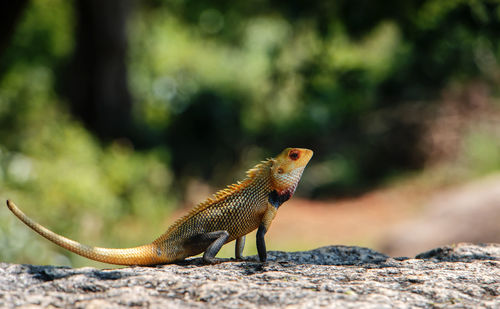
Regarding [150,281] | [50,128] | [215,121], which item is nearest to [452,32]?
[150,281]

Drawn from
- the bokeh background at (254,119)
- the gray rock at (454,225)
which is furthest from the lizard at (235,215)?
the gray rock at (454,225)

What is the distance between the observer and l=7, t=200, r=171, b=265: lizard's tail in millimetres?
2980

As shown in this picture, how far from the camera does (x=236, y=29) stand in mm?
17406

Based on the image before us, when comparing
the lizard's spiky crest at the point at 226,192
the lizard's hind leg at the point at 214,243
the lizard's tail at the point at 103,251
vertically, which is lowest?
the lizard's tail at the point at 103,251

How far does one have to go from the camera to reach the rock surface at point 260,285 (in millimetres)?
2461

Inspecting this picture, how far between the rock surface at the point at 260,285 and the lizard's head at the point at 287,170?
1.50 ft

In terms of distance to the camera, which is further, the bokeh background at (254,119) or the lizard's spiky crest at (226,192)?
the bokeh background at (254,119)

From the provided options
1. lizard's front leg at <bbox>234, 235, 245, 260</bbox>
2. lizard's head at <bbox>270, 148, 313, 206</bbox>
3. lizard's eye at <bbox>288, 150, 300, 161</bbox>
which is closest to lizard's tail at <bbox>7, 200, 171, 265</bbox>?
lizard's front leg at <bbox>234, 235, 245, 260</bbox>

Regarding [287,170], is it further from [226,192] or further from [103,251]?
[103,251]

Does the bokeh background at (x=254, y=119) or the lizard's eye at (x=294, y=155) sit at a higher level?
the bokeh background at (x=254, y=119)

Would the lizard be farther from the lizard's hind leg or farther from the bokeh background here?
the bokeh background

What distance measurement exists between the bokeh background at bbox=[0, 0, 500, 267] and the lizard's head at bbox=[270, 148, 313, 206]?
3.39 meters

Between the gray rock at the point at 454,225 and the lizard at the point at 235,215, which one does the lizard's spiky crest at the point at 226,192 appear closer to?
the lizard at the point at 235,215

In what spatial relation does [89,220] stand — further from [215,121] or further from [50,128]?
[215,121]
